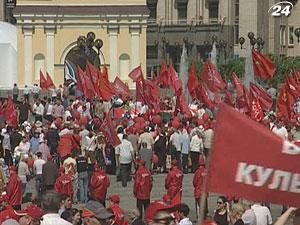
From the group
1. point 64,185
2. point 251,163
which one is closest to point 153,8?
point 64,185

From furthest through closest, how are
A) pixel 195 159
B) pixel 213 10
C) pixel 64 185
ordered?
pixel 213 10 < pixel 195 159 < pixel 64 185

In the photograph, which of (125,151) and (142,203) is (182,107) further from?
(142,203)

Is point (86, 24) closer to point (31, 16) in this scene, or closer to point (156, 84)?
point (31, 16)

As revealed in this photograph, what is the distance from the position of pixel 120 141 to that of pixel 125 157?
660 millimetres

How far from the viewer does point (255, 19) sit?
232 ft

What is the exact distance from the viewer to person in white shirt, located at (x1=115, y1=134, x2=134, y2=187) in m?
25.2

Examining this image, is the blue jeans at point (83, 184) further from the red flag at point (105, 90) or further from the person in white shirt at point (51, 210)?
the person in white shirt at point (51, 210)

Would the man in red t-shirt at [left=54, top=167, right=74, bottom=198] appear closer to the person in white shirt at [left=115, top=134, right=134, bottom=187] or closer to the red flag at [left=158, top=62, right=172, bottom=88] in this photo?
the person in white shirt at [left=115, top=134, right=134, bottom=187]

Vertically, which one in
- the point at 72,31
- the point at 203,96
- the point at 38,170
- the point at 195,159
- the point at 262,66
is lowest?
the point at 195,159

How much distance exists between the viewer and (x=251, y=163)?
19.7ft

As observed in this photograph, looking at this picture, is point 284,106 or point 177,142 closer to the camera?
point 177,142

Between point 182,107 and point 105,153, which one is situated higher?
point 182,107

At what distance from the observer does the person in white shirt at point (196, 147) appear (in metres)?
27.4

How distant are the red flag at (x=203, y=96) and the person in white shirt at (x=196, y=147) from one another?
655 centimetres
